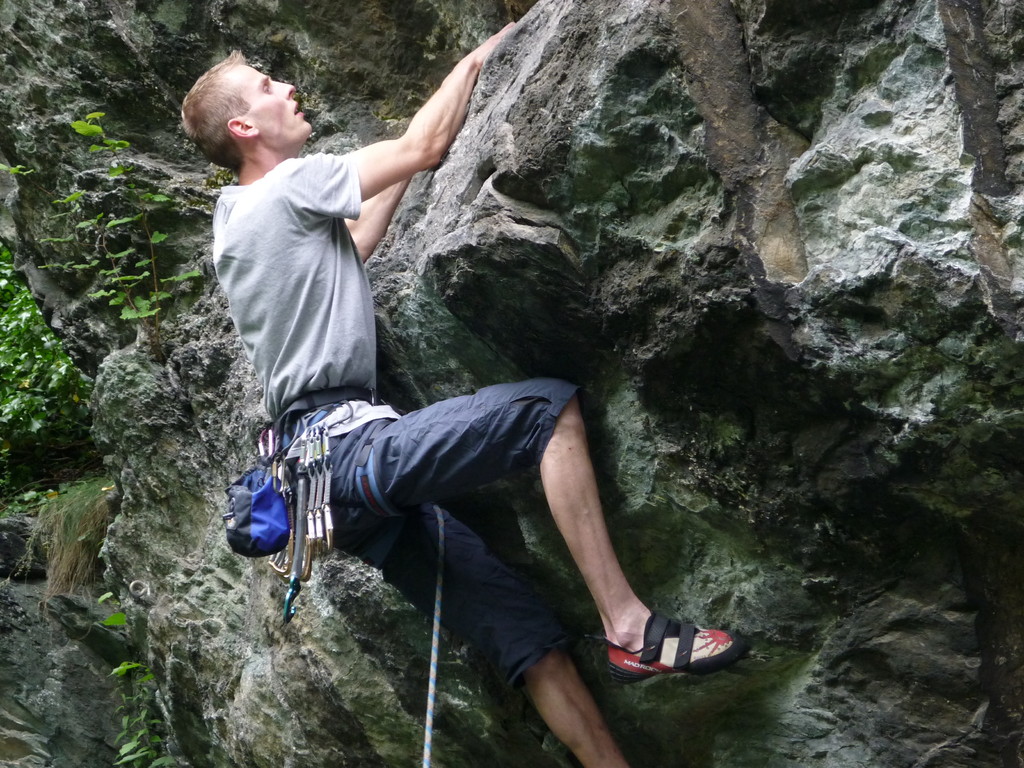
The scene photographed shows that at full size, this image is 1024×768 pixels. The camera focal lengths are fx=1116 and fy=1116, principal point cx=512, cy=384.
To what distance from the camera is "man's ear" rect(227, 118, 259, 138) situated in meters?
3.91

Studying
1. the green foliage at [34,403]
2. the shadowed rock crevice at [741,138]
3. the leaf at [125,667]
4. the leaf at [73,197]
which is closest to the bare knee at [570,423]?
the shadowed rock crevice at [741,138]

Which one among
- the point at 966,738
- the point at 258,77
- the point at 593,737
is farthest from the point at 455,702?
the point at 258,77

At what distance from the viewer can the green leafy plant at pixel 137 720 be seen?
6133 millimetres

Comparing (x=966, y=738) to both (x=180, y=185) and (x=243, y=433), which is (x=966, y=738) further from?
(x=180, y=185)

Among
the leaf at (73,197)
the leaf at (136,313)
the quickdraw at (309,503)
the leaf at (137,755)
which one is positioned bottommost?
the leaf at (137,755)

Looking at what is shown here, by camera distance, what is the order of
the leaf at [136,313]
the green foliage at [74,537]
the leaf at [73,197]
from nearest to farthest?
the leaf at [73,197] < the leaf at [136,313] < the green foliage at [74,537]

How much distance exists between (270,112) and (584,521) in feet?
6.17

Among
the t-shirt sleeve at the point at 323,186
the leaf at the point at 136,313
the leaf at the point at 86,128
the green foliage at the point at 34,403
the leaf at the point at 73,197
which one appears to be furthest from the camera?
the green foliage at the point at 34,403

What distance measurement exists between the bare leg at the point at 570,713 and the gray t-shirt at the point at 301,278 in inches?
43.9

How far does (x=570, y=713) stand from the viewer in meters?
3.64

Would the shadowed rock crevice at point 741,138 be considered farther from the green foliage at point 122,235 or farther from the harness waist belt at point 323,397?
the green foliage at point 122,235

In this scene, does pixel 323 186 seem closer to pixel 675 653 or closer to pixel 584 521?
pixel 584 521

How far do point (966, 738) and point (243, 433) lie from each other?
120 inches

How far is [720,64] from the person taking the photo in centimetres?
309
